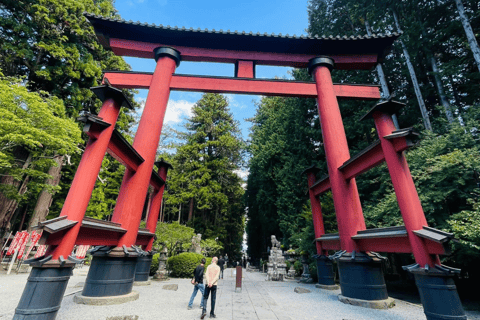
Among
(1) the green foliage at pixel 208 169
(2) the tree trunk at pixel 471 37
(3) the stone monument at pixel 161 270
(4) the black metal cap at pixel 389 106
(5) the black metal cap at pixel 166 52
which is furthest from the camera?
(1) the green foliage at pixel 208 169

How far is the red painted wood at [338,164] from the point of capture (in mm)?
6387

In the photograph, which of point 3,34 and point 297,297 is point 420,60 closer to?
point 297,297

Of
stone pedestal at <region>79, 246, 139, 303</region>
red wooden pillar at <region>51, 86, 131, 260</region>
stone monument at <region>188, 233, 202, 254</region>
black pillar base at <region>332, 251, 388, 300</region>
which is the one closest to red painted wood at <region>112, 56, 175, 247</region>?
stone pedestal at <region>79, 246, 139, 303</region>

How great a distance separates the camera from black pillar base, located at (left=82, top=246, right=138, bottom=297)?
5.28m

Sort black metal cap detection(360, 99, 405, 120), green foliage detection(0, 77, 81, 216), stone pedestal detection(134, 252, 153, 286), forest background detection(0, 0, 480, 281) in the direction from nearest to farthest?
black metal cap detection(360, 99, 405, 120), forest background detection(0, 0, 480, 281), green foliage detection(0, 77, 81, 216), stone pedestal detection(134, 252, 153, 286)

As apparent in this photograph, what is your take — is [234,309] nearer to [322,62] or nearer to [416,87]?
[322,62]

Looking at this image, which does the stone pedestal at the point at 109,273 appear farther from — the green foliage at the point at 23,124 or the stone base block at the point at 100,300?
the green foliage at the point at 23,124

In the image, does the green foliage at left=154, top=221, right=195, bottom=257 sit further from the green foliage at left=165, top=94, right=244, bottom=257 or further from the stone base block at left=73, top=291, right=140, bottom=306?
the stone base block at left=73, top=291, right=140, bottom=306

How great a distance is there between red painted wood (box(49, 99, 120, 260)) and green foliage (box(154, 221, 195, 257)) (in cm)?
810

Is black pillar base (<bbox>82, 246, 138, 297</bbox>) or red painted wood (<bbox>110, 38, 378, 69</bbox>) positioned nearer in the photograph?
black pillar base (<bbox>82, 246, 138, 297</bbox>)

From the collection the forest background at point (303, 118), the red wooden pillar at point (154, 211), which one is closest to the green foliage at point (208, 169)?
the forest background at point (303, 118)

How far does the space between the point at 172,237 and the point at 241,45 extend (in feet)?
35.9

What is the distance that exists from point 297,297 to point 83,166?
710 centimetres

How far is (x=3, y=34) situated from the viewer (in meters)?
11.7
